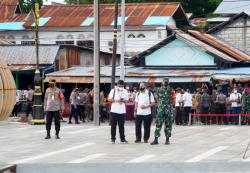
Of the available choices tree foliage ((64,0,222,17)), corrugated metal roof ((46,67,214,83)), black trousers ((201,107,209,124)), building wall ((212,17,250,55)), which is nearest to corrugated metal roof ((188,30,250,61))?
building wall ((212,17,250,55))

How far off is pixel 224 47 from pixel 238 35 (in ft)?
12.2

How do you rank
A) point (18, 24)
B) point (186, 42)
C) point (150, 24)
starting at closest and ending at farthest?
point (186, 42)
point (150, 24)
point (18, 24)

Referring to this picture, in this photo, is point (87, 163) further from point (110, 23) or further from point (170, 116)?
point (110, 23)

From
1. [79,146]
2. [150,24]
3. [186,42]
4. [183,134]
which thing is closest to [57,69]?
[186,42]

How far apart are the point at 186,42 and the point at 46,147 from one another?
2379 centimetres

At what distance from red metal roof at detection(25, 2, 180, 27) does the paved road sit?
32173mm

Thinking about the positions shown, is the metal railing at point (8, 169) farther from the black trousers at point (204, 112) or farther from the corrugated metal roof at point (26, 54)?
the corrugated metal roof at point (26, 54)

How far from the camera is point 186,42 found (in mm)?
41500

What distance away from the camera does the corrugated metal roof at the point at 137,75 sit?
38469 mm

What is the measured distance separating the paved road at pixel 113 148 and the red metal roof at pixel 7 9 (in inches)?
1526

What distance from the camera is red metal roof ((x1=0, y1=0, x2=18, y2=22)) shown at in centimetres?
6191

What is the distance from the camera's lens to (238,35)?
1849 inches

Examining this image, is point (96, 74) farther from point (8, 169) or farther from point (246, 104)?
point (8, 169)

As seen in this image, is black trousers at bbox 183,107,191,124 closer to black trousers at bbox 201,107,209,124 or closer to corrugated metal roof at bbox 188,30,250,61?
black trousers at bbox 201,107,209,124
